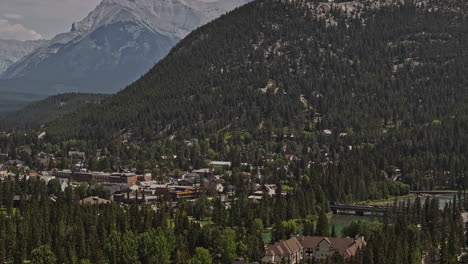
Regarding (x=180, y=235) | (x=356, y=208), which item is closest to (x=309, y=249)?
(x=180, y=235)

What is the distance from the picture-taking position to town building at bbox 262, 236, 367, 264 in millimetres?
120062

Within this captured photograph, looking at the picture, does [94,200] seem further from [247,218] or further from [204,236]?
[204,236]

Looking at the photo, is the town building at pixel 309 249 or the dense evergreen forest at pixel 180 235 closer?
the dense evergreen forest at pixel 180 235

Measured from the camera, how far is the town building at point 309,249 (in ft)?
394

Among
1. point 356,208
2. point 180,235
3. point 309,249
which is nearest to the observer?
→ point 180,235

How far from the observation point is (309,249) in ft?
415

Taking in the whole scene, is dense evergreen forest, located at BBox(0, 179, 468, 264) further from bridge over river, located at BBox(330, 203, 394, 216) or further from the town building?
bridge over river, located at BBox(330, 203, 394, 216)

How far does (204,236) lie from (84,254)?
52.8 feet

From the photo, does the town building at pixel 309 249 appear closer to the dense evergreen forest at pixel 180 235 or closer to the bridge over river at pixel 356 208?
the dense evergreen forest at pixel 180 235

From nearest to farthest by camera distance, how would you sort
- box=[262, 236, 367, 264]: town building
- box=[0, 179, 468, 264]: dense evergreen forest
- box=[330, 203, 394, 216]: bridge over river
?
box=[0, 179, 468, 264]: dense evergreen forest
box=[262, 236, 367, 264]: town building
box=[330, 203, 394, 216]: bridge over river

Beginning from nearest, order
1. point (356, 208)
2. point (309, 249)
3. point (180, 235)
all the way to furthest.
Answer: point (180, 235)
point (309, 249)
point (356, 208)

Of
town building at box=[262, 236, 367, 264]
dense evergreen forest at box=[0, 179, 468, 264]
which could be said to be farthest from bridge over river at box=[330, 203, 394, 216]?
town building at box=[262, 236, 367, 264]

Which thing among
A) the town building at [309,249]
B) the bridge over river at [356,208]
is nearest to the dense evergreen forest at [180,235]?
the town building at [309,249]

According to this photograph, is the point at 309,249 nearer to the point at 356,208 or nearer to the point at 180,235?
the point at 180,235
